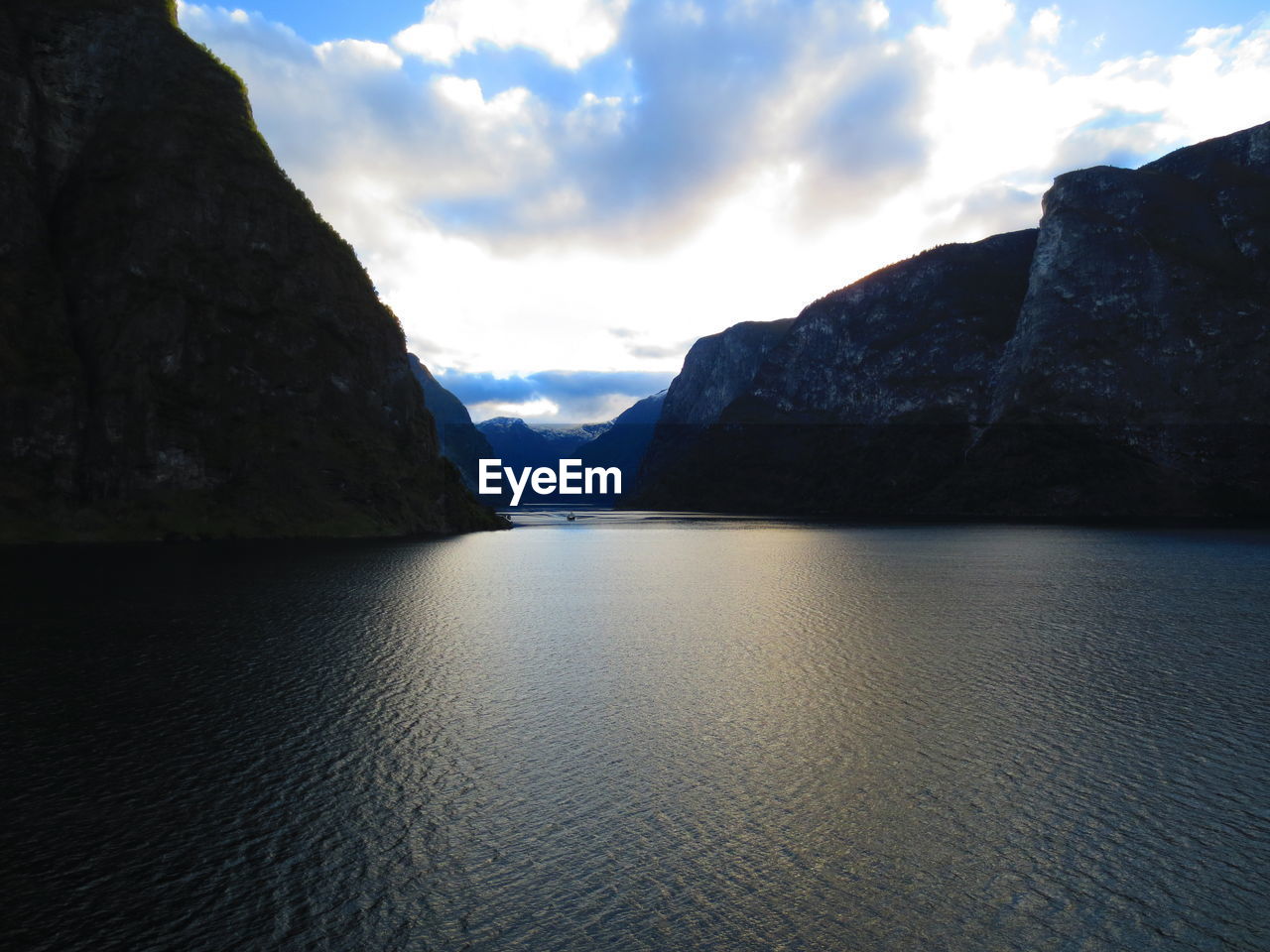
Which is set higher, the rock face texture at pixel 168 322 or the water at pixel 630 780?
the rock face texture at pixel 168 322

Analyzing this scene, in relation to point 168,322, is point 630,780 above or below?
below

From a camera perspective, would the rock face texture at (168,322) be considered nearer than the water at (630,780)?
No

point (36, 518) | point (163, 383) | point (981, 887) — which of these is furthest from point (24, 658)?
point (163, 383)

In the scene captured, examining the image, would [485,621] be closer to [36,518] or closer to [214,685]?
[214,685]

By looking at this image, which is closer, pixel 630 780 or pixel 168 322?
pixel 630 780
